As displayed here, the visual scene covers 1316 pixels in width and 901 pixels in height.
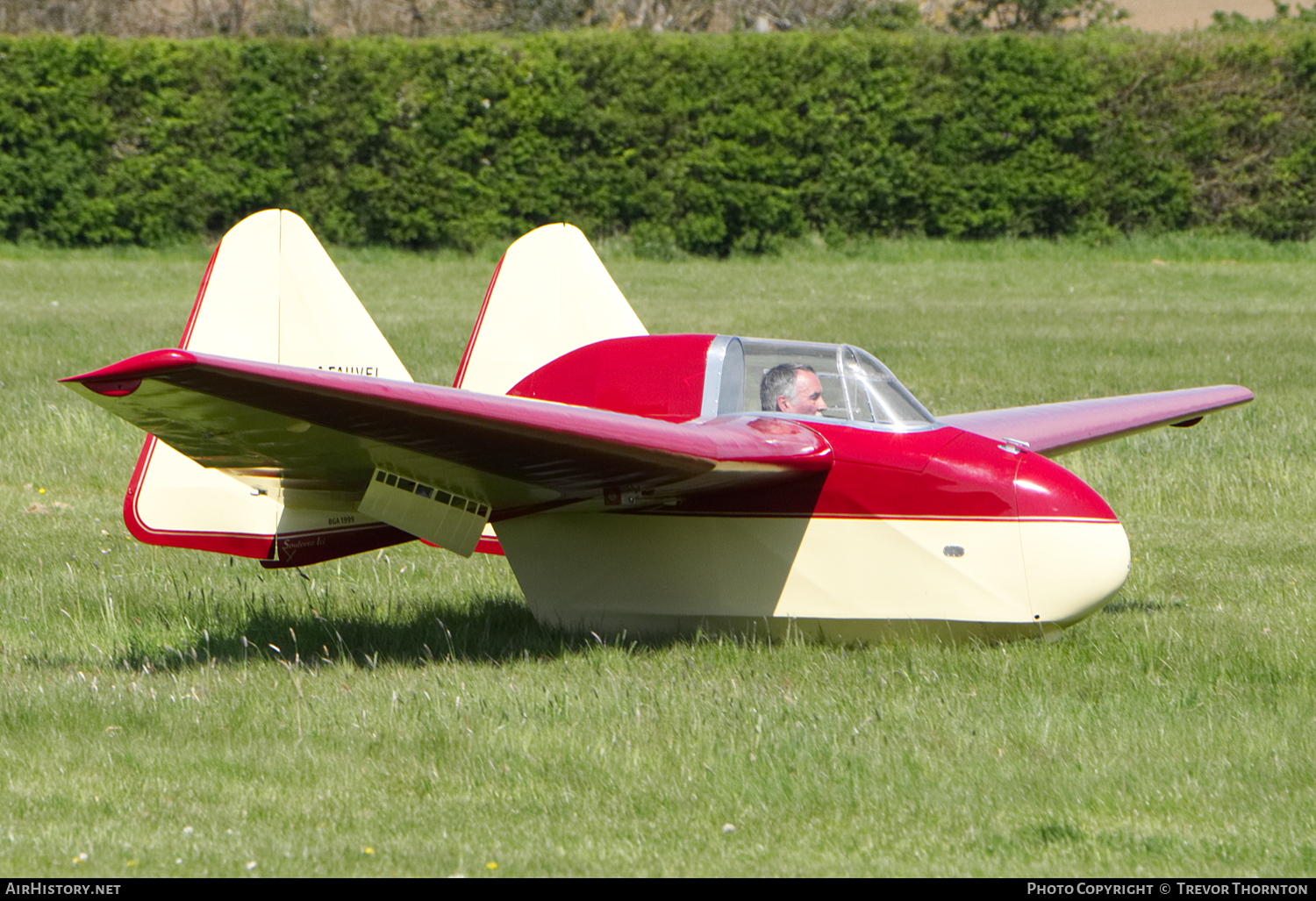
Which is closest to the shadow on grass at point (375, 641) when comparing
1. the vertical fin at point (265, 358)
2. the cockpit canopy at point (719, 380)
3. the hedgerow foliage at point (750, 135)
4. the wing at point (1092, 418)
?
the vertical fin at point (265, 358)

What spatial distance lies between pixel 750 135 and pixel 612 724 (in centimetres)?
2751

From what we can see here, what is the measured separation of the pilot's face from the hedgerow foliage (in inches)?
985

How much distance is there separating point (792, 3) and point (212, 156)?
86.5ft

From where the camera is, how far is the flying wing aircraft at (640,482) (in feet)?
18.8

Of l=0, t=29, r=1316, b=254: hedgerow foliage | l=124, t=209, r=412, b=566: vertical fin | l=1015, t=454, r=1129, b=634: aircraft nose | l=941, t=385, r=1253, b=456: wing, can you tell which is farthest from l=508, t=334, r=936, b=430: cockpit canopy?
l=0, t=29, r=1316, b=254: hedgerow foliage

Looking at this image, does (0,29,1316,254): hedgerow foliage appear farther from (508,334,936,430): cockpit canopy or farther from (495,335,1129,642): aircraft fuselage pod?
(495,335,1129,642): aircraft fuselage pod

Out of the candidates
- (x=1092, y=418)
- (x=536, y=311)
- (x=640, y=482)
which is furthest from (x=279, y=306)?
(x=1092, y=418)

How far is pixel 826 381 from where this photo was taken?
685cm

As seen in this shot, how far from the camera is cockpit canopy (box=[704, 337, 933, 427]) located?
22.1 feet

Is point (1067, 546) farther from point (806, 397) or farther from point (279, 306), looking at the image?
point (279, 306)

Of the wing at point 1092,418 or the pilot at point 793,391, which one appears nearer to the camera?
the pilot at point 793,391

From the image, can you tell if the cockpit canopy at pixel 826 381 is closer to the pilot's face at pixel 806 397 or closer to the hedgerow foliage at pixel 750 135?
the pilot's face at pixel 806 397

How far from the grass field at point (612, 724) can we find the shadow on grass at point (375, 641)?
0.03 metres
